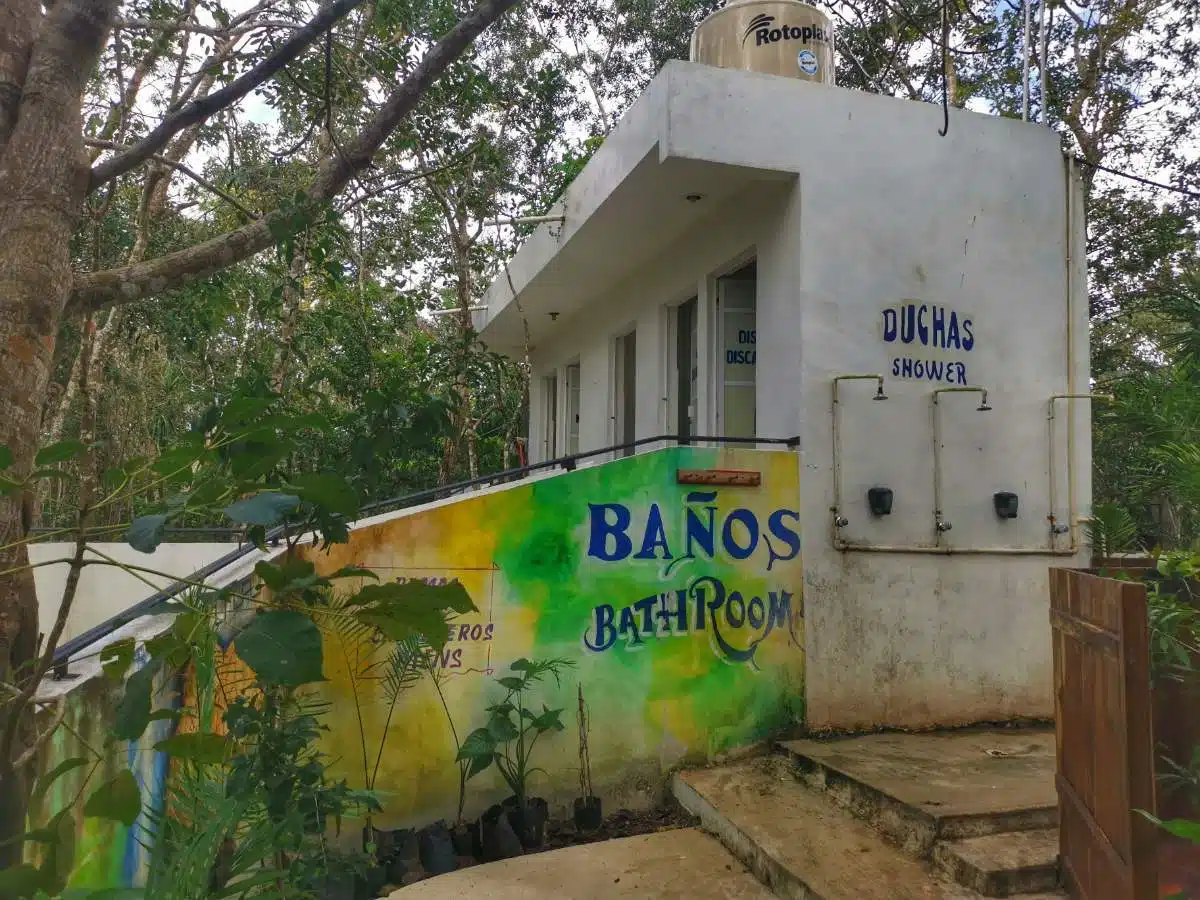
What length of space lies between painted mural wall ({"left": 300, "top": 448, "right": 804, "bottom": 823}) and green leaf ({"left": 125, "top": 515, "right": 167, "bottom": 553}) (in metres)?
3.04

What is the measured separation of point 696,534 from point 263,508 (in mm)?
3927

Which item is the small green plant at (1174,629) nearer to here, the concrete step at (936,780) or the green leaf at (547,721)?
the concrete step at (936,780)

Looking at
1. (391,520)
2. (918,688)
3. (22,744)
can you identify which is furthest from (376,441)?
(918,688)

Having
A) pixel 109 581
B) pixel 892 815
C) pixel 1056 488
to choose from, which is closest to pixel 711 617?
pixel 892 815

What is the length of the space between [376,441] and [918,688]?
4.18 metres

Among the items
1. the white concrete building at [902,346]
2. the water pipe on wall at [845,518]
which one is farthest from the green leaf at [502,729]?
the water pipe on wall at [845,518]

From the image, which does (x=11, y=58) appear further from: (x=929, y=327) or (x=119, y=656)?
(x=929, y=327)

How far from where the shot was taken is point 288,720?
3688mm

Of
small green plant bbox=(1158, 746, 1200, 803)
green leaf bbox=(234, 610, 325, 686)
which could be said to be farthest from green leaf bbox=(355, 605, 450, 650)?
small green plant bbox=(1158, 746, 1200, 803)

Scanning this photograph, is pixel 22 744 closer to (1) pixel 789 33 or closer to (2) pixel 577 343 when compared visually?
(1) pixel 789 33

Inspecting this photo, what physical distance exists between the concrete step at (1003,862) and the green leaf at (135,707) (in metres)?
3.26

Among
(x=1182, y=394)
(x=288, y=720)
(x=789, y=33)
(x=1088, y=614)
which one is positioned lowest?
(x=288, y=720)

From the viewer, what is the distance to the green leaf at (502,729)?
4.64 metres

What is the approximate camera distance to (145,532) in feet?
5.24
